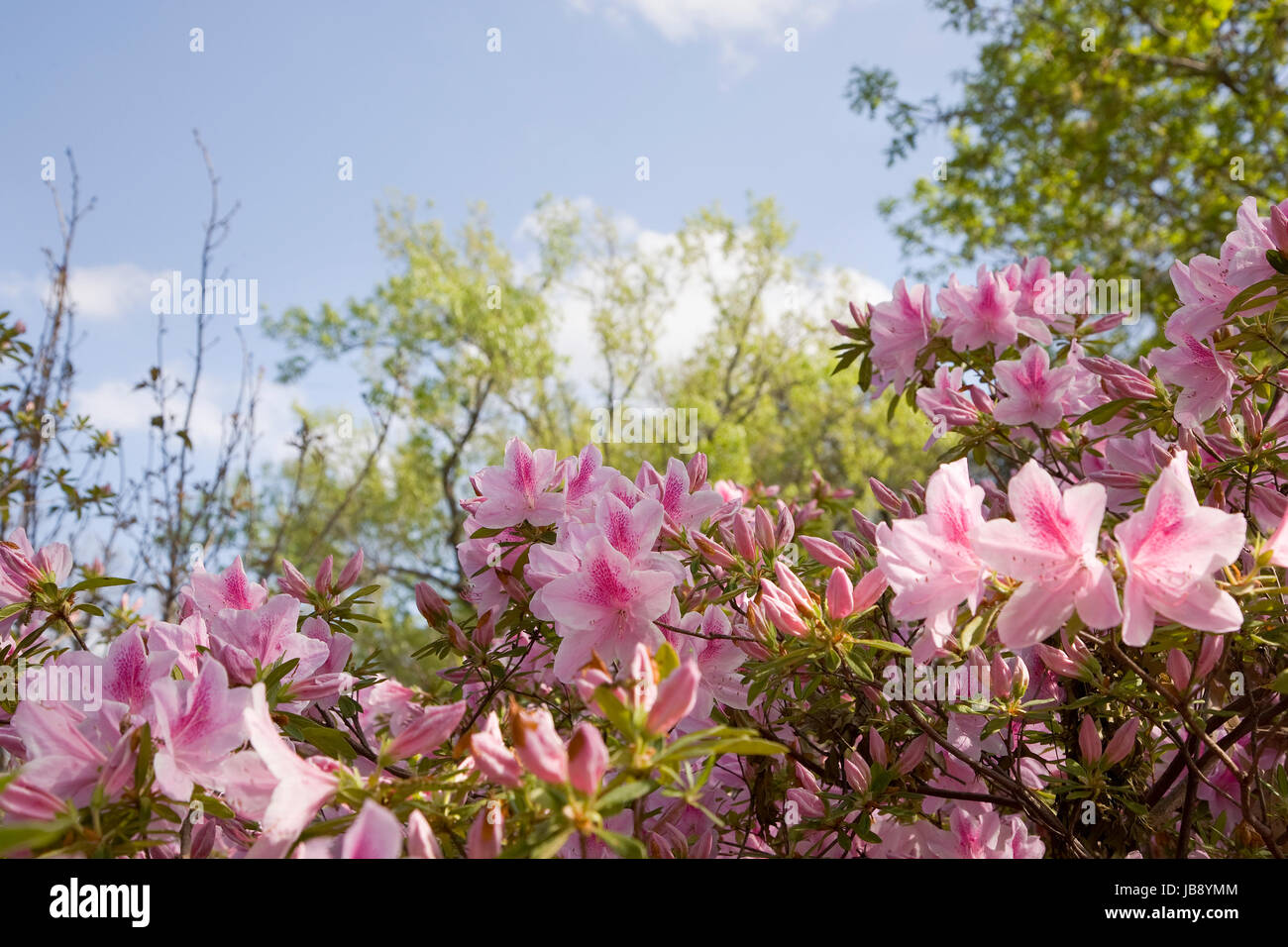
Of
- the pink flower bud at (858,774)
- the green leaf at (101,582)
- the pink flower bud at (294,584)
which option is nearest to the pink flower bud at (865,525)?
the pink flower bud at (858,774)

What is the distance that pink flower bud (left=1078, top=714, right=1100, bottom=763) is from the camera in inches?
50.2

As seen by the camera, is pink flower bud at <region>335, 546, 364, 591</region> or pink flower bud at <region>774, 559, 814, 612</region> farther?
pink flower bud at <region>335, 546, 364, 591</region>

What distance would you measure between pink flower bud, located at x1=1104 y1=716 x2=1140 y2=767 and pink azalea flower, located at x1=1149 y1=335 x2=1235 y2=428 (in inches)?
20.1

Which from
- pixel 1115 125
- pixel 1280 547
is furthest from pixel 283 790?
pixel 1115 125

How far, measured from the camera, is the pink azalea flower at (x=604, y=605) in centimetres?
109

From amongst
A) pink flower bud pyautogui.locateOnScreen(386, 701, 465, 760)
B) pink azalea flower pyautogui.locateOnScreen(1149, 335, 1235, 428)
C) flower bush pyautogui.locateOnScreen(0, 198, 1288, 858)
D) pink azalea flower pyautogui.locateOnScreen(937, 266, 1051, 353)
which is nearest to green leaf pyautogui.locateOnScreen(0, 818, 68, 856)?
flower bush pyautogui.locateOnScreen(0, 198, 1288, 858)

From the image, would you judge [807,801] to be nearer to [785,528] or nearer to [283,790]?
[785,528]

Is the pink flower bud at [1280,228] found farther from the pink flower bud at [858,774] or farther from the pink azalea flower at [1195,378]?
the pink flower bud at [858,774]

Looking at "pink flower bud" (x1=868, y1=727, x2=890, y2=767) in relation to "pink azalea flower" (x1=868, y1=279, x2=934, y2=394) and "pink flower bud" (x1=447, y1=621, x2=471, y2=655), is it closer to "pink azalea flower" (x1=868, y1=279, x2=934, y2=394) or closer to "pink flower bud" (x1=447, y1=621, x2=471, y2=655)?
"pink flower bud" (x1=447, y1=621, x2=471, y2=655)

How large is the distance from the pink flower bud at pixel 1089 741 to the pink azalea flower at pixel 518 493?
2.84 feet

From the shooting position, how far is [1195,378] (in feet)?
4.76

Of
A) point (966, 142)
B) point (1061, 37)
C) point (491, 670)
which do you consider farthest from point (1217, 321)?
point (966, 142)

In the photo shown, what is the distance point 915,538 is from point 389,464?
61.4ft

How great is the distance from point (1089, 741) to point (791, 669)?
1.62ft
